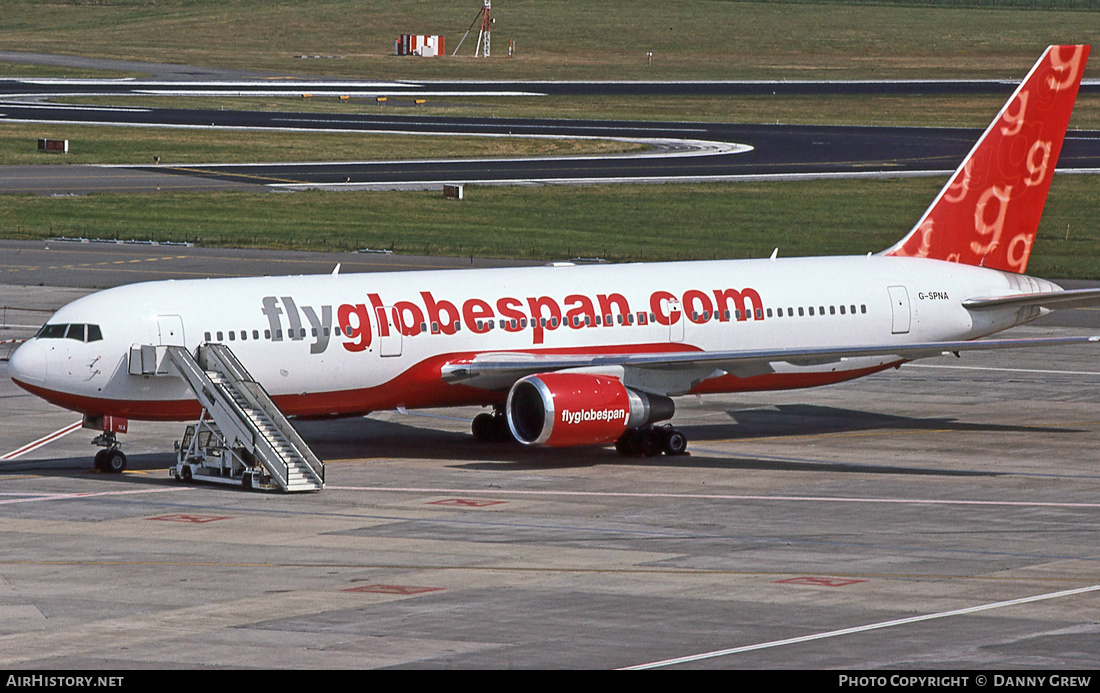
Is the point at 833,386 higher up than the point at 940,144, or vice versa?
the point at 940,144

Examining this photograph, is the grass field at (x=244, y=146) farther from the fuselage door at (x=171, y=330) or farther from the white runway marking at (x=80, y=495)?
the white runway marking at (x=80, y=495)

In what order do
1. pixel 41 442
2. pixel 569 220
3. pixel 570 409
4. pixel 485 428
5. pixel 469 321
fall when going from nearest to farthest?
→ pixel 570 409 < pixel 469 321 < pixel 41 442 < pixel 485 428 < pixel 569 220

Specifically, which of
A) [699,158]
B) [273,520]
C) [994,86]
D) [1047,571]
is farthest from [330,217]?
[994,86]

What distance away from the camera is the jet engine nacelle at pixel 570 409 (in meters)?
41.3

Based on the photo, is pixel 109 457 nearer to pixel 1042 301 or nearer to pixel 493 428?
pixel 493 428

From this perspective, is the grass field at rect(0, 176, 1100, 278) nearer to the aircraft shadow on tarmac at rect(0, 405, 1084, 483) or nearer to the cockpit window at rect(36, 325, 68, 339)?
the aircraft shadow on tarmac at rect(0, 405, 1084, 483)

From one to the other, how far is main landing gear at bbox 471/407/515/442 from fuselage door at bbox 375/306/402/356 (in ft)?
14.3

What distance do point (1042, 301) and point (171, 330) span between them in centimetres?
2341

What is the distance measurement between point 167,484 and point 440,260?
4127 cm

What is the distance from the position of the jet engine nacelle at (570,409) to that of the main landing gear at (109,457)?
918 centimetres

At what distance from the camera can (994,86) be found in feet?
586

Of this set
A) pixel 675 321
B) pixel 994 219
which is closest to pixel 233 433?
pixel 675 321

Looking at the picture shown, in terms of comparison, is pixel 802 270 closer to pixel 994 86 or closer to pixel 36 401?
pixel 36 401

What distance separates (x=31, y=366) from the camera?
1582 inches
